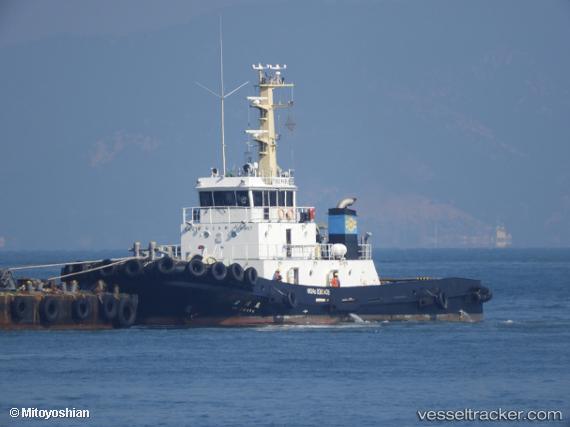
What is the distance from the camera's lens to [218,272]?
41.2m

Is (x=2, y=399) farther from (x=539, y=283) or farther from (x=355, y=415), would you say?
(x=539, y=283)

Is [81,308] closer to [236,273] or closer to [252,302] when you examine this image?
[236,273]

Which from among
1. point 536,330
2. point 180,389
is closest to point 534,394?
point 180,389

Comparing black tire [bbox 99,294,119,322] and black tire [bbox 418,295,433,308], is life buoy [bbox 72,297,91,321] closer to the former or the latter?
black tire [bbox 99,294,119,322]

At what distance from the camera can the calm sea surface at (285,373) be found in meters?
29.5

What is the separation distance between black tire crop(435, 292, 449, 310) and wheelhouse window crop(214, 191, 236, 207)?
23.5ft

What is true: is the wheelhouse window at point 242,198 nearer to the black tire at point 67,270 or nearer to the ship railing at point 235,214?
the ship railing at point 235,214

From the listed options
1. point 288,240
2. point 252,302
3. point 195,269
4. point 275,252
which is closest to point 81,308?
point 195,269

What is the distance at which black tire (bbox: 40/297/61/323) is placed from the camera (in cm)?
4081
